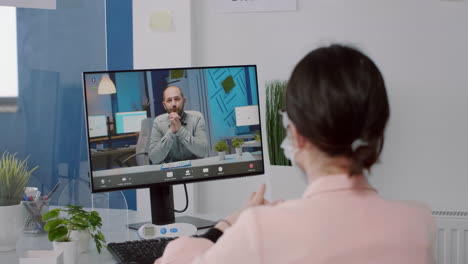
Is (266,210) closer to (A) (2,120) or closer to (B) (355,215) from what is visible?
(B) (355,215)

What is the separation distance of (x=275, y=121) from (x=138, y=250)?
89 cm

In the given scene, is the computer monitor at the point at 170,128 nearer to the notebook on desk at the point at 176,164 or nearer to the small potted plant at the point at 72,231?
the notebook on desk at the point at 176,164

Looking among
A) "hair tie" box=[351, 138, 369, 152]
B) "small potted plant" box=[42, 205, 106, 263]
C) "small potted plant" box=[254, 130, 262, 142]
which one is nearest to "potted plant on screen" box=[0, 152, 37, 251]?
"small potted plant" box=[42, 205, 106, 263]

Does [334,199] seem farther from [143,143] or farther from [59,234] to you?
[143,143]

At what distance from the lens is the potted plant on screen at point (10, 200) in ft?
6.20

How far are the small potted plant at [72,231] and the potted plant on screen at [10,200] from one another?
125 mm

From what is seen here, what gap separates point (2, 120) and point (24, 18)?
1.46ft

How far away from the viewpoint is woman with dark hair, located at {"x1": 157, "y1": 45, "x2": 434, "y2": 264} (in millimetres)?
1047

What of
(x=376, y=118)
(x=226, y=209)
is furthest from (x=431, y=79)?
(x=376, y=118)

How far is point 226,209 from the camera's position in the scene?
8.98ft

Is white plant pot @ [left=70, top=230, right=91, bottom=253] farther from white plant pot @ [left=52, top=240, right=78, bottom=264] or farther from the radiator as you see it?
the radiator

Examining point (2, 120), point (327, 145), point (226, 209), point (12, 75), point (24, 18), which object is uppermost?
point (24, 18)

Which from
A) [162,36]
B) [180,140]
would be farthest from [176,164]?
[162,36]

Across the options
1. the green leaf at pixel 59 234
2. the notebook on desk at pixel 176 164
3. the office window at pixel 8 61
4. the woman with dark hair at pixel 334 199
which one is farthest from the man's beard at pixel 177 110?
the office window at pixel 8 61
